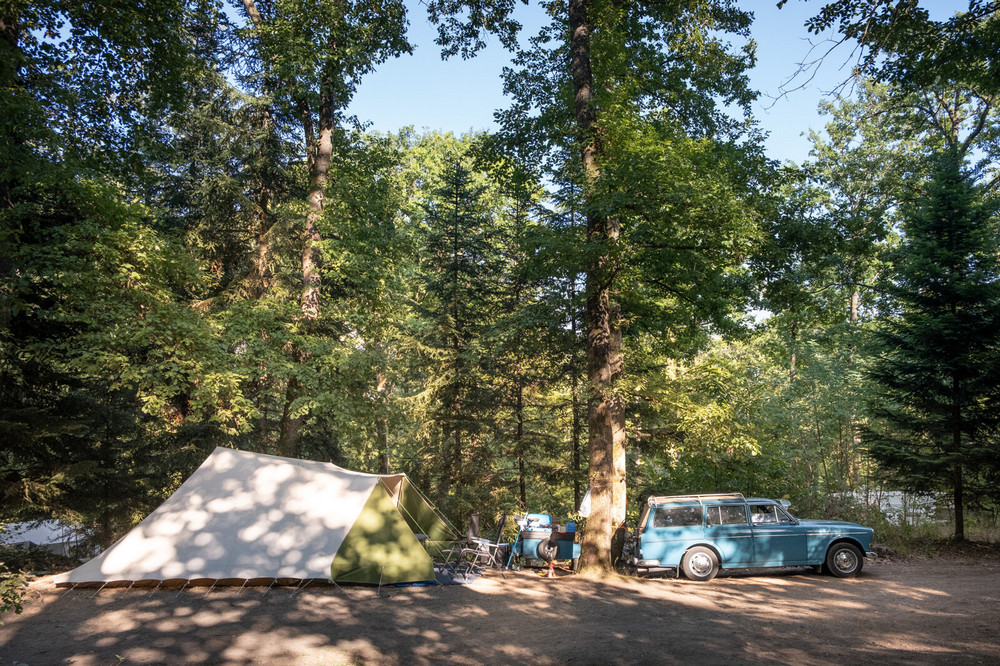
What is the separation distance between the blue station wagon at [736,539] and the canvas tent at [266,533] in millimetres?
4597

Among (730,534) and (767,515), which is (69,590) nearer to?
(730,534)

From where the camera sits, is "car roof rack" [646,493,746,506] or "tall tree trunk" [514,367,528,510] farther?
"tall tree trunk" [514,367,528,510]

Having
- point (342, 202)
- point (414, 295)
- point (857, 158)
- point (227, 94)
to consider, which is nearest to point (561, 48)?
point (342, 202)

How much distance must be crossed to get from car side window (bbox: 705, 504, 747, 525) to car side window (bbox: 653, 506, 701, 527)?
210mm

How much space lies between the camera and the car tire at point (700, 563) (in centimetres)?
1189

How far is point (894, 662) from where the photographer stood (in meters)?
6.16

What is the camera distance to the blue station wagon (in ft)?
38.7

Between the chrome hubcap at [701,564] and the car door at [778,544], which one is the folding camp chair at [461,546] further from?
the car door at [778,544]

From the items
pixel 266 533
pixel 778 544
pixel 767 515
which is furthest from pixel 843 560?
pixel 266 533

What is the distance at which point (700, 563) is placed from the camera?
39.2 ft

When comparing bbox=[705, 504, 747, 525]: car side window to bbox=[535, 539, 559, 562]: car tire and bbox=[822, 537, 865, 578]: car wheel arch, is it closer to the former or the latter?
bbox=[822, 537, 865, 578]: car wheel arch

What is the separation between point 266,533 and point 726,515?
28.3 feet

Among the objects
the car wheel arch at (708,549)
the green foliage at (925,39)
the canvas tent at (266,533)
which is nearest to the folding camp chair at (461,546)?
the canvas tent at (266,533)

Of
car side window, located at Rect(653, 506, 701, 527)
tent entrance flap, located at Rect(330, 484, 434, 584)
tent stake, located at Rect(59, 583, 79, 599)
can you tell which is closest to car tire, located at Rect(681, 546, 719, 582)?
car side window, located at Rect(653, 506, 701, 527)
